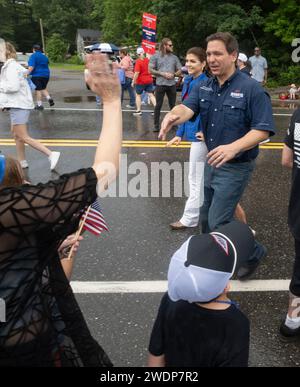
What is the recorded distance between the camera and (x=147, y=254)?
152 inches

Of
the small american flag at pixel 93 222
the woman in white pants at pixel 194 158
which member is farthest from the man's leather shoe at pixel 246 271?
the small american flag at pixel 93 222

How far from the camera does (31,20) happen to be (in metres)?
78.1

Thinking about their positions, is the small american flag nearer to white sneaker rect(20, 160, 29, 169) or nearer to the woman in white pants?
the woman in white pants

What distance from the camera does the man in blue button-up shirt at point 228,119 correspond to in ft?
9.97

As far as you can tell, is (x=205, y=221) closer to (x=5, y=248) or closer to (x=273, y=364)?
(x=273, y=364)

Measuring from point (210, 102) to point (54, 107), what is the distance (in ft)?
28.6

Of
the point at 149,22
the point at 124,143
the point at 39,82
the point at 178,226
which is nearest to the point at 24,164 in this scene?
the point at 124,143

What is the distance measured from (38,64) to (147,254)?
826cm

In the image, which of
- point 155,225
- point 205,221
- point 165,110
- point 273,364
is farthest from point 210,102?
point 165,110

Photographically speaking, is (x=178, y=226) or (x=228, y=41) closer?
(x=228, y=41)

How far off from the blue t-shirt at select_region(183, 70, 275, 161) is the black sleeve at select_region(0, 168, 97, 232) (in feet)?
6.61

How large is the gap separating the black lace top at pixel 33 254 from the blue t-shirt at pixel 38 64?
1004cm

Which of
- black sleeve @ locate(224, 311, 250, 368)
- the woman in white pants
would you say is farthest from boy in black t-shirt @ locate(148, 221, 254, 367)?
the woman in white pants

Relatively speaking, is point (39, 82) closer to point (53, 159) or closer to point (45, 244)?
point (53, 159)
